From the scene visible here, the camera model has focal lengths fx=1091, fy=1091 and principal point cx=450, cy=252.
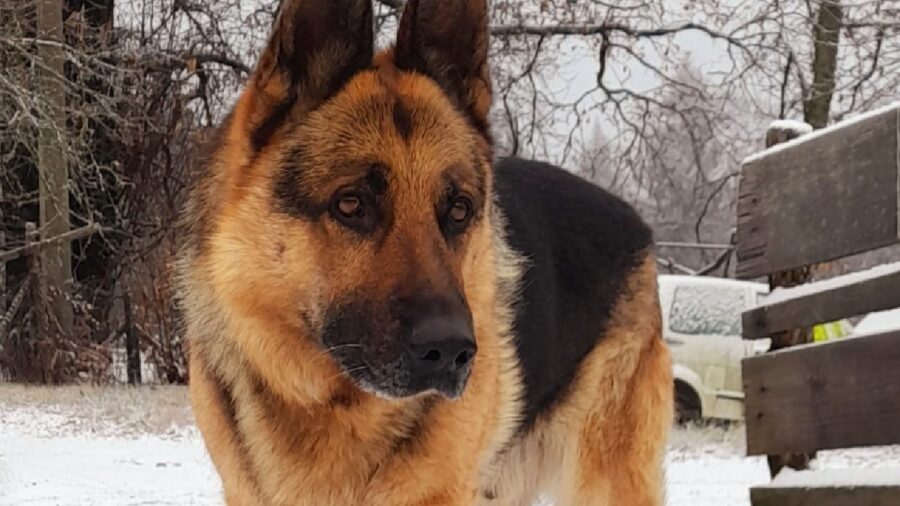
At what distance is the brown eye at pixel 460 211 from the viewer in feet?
9.71

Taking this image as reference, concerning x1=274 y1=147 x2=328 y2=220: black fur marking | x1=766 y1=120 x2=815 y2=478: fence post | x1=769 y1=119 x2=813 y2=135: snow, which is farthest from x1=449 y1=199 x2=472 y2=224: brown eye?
x1=769 y1=119 x2=813 y2=135: snow

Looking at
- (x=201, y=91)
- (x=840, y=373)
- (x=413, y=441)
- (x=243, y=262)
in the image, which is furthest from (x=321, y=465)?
(x=201, y=91)

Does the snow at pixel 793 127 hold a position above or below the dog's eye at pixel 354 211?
above

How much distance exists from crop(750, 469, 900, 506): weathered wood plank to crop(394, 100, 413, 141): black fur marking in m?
2.55

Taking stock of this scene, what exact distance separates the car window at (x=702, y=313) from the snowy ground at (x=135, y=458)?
115 centimetres

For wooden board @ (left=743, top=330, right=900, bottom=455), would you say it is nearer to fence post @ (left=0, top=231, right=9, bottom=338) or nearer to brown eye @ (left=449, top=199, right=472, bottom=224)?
brown eye @ (left=449, top=199, right=472, bottom=224)

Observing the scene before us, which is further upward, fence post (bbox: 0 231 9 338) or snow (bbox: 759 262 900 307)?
snow (bbox: 759 262 900 307)

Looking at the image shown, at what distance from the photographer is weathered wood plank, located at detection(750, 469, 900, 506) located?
14.1ft

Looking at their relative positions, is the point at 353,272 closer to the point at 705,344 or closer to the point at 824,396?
A: the point at 824,396

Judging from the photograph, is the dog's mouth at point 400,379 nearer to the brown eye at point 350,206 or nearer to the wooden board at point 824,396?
the brown eye at point 350,206

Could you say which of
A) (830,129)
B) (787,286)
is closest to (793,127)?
(787,286)

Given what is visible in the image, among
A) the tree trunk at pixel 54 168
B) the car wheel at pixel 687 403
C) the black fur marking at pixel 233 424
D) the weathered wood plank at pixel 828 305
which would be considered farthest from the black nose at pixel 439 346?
the tree trunk at pixel 54 168

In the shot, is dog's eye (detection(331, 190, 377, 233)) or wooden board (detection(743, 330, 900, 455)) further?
wooden board (detection(743, 330, 900, 455))

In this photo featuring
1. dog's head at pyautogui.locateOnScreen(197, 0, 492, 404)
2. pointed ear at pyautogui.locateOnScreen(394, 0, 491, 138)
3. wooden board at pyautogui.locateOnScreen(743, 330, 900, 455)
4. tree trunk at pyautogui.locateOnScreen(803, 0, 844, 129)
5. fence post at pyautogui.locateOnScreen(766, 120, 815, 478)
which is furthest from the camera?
tree trunk at pyautogui.locateOnScreen(803, 0, 844, 129)
